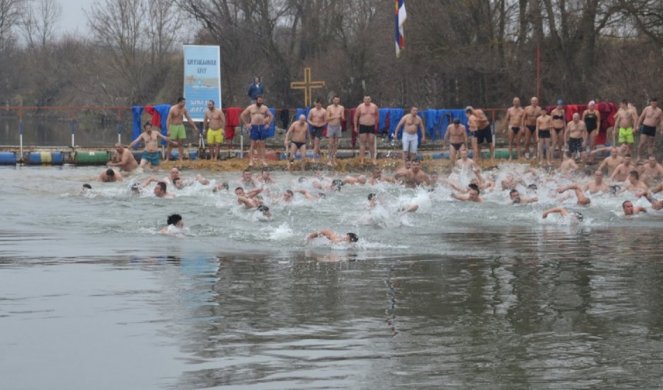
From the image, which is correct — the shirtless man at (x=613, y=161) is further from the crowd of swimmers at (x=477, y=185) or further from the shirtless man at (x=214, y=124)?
the shirtless man at (x=214, y=124)

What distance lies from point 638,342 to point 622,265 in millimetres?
3786

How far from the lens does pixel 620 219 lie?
17438 millimetres

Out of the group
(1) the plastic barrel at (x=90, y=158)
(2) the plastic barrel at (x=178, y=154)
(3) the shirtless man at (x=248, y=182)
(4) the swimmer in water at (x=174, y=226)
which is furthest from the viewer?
(1) the plastic barrel at (x=90, y=158)

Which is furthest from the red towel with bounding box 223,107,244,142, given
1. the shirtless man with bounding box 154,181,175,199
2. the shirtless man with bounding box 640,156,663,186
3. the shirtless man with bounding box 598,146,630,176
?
the shirtless man with bounding box 640,156,663,186

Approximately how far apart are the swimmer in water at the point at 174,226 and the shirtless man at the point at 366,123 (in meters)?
10.4

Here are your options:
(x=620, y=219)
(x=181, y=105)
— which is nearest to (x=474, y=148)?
(x=181, y=105)

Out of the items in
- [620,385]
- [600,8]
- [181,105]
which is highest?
[600,8]

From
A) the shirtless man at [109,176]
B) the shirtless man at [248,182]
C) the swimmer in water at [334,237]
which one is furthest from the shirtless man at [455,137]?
the swimmer in water at [334,237]

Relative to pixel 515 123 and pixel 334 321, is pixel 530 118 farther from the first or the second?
pixel 334 321

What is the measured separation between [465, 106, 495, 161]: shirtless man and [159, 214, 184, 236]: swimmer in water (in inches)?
462

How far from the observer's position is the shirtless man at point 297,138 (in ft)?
81.0

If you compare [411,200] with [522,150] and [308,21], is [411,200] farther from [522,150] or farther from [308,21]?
[308,21]

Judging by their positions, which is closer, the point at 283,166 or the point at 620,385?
the point at 620,385

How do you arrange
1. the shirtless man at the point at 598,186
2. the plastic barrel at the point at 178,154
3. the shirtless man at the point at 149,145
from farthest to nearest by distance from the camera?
1. the plastic barrel at the point at 178,154
2. the shirtless man at the point at 149,145
3. the shirtless man at the point at 598,186
